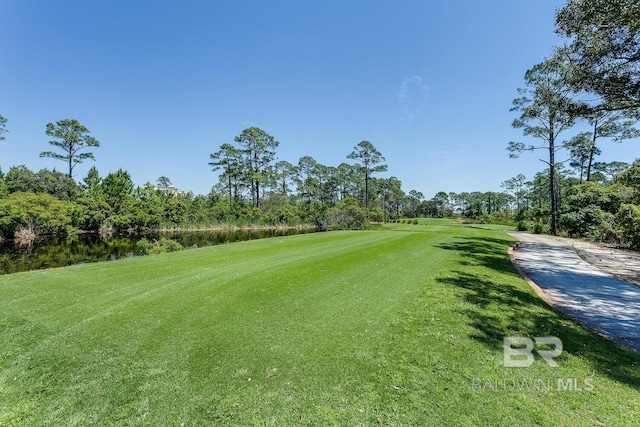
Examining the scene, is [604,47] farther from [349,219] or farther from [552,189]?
[349,219]

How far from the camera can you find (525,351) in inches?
135

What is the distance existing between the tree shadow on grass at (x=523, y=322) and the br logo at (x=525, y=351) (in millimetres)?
93

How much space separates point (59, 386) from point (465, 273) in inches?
321

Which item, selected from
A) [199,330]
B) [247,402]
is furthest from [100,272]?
[247,402]

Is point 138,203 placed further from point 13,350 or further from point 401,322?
point 401,322

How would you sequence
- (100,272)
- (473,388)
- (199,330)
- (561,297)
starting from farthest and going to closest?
(100,272), (561,297), (199,330), (473,388)

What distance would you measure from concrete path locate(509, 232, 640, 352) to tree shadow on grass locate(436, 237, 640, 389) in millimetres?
431

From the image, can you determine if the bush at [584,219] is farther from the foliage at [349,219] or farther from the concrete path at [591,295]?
the foliage at [349,219]

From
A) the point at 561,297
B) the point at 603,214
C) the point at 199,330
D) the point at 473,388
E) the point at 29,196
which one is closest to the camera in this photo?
the point at 473,388

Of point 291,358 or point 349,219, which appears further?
point 349,219

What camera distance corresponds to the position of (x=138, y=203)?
1294 inches

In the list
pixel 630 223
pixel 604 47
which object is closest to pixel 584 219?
pixel 630 223

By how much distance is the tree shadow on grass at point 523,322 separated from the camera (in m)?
3.29

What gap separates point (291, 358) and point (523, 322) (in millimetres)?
3933
